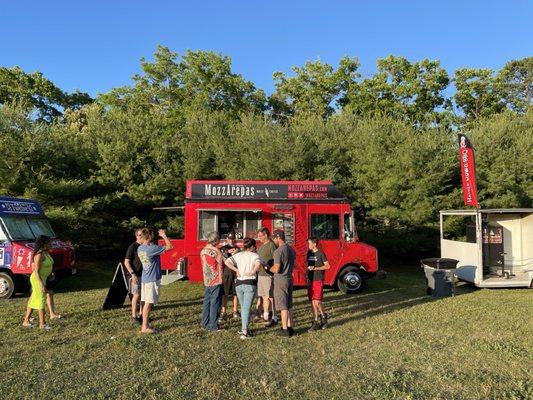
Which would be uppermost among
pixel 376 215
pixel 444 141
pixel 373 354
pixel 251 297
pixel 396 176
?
pixel 444 141

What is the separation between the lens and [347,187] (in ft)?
67.1

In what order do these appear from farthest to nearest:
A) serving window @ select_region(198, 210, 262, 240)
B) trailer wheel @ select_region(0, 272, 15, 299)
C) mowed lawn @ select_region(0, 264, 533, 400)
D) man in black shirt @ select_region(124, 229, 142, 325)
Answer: serving window @ select_region(198, 210, 262, 240)
trailer wheel @ select_region(0, 272, 15, 299)
man in black shirt @ select_region(124, 229, 142, 325)
mowed lawn @ select_region(0, 264, 533, 400)

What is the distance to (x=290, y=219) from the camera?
1272cm

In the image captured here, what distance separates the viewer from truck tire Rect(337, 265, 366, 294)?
12.7 m

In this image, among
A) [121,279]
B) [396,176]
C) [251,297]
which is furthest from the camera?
[396,176]

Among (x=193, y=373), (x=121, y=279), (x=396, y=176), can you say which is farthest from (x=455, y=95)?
(x=193, y=373)

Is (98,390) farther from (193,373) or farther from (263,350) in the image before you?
(263,350)

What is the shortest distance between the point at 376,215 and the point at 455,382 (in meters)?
14.6

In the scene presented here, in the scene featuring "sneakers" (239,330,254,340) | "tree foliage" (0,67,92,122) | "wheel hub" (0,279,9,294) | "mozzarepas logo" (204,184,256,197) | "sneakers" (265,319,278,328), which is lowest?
"sneakers" (265,319,278,328)

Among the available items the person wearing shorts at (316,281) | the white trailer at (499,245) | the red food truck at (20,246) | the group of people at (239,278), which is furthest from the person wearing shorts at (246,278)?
the white trailer at (499,245)

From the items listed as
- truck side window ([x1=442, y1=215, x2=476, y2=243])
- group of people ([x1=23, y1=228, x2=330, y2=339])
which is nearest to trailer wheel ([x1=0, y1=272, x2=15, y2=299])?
group of people ([x1=23, y1=228, x2=330, y2=339])

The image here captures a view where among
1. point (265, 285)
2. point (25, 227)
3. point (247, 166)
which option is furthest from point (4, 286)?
point (247, 166)

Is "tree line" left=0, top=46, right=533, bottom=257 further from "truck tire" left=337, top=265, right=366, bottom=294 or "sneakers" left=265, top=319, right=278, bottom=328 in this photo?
"sneakers" left=265, top=319, right=278, bottom=328

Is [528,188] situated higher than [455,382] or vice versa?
[528,188]
